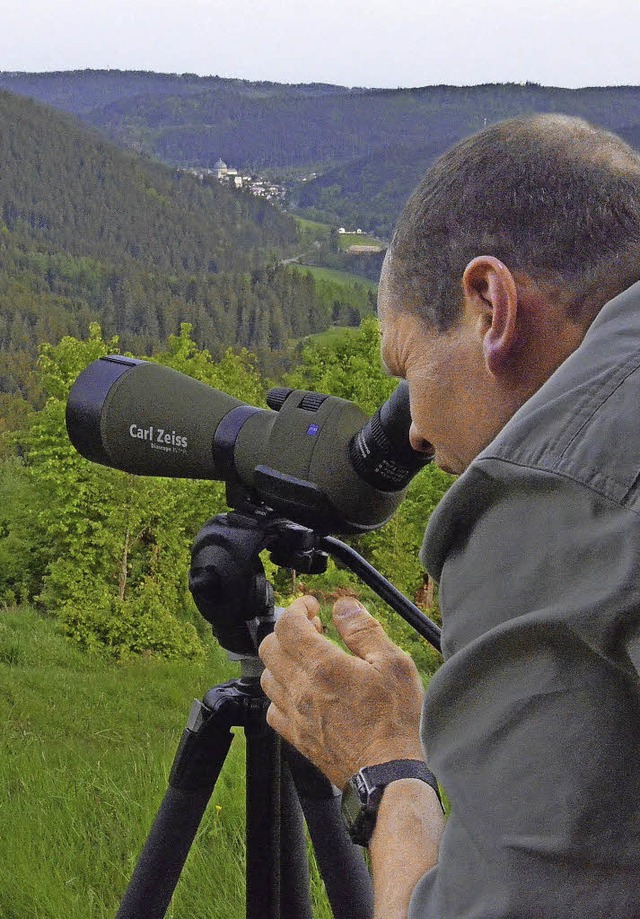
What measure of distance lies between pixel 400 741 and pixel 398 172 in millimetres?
126640

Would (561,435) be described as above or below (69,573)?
above

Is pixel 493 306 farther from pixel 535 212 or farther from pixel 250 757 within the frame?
pixel 250 757

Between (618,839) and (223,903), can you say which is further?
(223,903)

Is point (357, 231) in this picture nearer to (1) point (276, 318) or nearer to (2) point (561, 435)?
(1) point (276, 318)

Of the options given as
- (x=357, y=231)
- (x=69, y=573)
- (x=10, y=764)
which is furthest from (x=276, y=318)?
(x=10, y=764)

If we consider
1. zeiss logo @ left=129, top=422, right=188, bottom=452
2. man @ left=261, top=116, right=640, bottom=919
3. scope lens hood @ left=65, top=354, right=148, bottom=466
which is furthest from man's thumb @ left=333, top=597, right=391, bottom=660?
scope lens hood @ left=65, top=354, right=148, bottom=466

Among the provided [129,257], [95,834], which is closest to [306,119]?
[129,257]

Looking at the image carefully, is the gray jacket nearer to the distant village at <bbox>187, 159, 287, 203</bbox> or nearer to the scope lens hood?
the scope lens hood

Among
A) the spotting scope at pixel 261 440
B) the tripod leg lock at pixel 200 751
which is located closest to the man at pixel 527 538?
the spotting scope at pixel 261 440

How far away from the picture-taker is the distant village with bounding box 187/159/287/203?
122125 millimetres

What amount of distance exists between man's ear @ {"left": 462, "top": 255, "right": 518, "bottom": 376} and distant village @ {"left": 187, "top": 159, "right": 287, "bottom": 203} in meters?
122

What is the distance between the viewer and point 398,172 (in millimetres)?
122438

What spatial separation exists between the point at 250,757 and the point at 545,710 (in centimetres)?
111

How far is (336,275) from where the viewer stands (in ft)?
315
